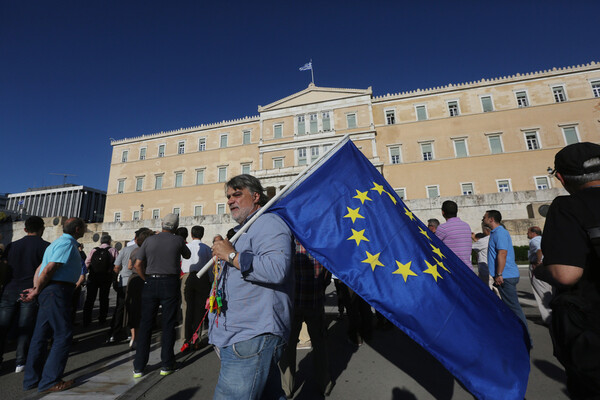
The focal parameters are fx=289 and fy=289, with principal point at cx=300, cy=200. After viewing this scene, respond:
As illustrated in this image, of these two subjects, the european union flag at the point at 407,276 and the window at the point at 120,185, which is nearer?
the european union flag at the point at 407,276

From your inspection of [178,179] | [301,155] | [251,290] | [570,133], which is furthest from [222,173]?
[570,133]

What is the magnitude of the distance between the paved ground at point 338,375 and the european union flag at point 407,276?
4.04 ft

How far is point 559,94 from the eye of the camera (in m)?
26.4

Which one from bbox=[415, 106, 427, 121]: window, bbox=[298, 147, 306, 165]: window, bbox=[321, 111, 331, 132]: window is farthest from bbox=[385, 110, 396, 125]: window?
bbox=[298, 147, 306, 165]: window

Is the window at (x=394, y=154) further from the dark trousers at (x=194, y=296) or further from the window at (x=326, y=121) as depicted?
the dark trousers at (x=194, y=296)

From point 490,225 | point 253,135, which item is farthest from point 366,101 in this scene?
point 490,225

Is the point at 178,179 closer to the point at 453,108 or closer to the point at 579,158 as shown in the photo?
the point at 453,108

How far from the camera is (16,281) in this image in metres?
3.82

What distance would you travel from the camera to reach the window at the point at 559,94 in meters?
26.2

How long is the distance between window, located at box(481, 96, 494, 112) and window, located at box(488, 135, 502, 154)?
2.78 metres

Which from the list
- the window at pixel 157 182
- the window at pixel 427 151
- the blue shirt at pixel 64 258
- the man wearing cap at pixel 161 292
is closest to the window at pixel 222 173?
the window at pixel 157 182

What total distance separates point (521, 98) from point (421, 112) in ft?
28.9

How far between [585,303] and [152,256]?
3.94 meters

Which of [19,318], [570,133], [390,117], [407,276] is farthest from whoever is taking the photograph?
[390,117]
